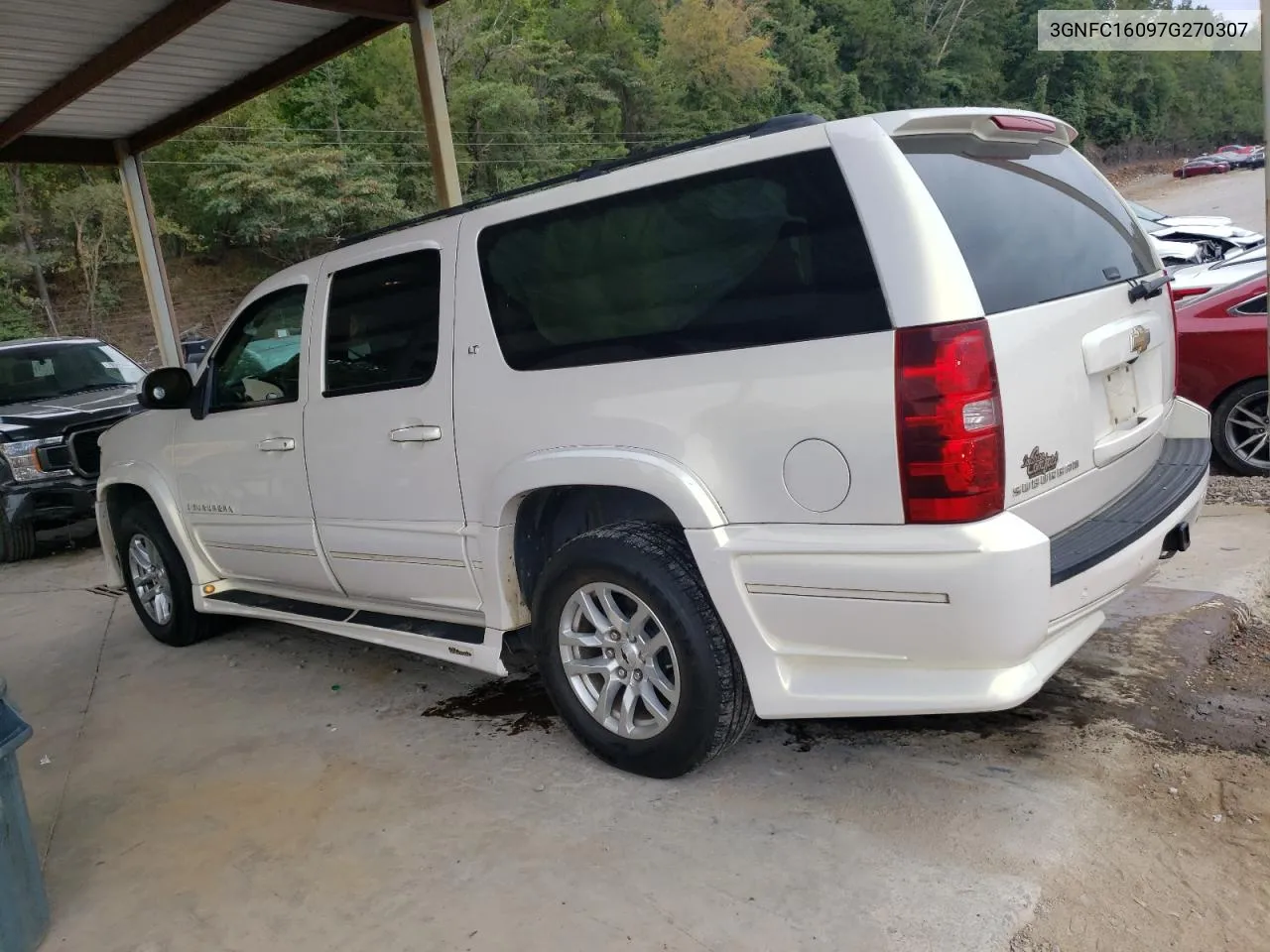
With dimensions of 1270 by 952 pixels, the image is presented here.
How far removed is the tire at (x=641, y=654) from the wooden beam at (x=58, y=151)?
10.9 m

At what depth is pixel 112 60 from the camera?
810cm

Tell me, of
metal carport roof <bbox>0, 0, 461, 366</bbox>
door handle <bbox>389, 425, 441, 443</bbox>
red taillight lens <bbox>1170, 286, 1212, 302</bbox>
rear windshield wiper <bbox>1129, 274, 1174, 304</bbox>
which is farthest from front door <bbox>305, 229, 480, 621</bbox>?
red taillight lens <bbox>1170, 286, 1212, 302</bbox>

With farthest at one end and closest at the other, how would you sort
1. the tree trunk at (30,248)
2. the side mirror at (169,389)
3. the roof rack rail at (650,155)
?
1. the tree trunk at (30,248)
2. the side mirror at (169,389)
3. the roof rack rail at (650,155)

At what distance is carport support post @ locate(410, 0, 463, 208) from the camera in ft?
24.8

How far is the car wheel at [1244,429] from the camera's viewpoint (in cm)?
595

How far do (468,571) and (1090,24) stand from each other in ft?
230

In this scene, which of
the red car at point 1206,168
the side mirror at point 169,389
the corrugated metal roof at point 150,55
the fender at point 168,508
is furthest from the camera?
the red car at point 1206,168

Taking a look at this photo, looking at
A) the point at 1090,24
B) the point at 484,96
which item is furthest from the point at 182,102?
the point at 1090,24

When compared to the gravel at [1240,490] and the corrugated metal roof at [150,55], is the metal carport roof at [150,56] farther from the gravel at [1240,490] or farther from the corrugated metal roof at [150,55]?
the gravel at [1240,490]

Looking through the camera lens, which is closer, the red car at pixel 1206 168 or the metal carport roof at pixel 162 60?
the metal carport roof at pixel 162 60

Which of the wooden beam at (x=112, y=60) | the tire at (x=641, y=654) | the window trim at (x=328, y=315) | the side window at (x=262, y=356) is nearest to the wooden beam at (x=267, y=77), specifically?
the wooden beam at (x=112, y=60)

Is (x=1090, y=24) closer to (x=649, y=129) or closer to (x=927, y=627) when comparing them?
(x=649, y=129)

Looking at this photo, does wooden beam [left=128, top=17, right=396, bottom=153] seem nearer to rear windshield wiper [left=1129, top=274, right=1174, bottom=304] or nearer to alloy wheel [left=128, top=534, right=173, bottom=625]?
alloy wheel [left=128, top=534, right=173, bottom=625]

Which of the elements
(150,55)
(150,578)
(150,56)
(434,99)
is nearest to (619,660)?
(150,578)
